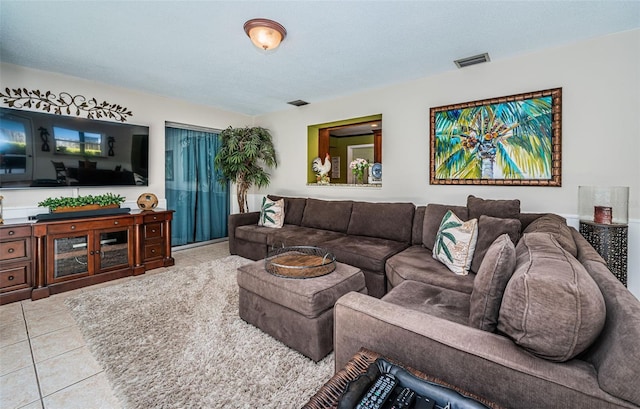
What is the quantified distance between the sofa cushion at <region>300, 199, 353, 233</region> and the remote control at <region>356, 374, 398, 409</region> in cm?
288

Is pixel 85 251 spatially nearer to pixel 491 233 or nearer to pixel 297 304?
pixel 297 304

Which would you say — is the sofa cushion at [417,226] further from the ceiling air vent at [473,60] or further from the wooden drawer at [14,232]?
the wooden drawer at [14,232]

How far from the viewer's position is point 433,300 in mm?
1736

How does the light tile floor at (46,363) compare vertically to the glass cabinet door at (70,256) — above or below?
below

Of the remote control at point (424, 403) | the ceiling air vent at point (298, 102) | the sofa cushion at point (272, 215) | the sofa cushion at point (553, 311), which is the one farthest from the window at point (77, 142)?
the sofa cushion at point (553, 311)

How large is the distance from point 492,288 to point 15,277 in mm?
3995

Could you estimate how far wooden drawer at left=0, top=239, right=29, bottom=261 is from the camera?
2664 millimetres


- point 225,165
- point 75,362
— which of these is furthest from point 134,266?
point 225,165

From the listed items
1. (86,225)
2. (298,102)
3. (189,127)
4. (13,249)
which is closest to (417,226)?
(298,102)

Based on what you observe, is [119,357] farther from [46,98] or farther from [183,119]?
[183,119]

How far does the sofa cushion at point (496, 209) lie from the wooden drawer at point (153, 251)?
12.3 ft

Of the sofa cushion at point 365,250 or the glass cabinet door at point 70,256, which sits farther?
the glass cabinet door at point 70,256

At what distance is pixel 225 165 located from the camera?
4.96 metres

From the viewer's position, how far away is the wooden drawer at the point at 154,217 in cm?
360
